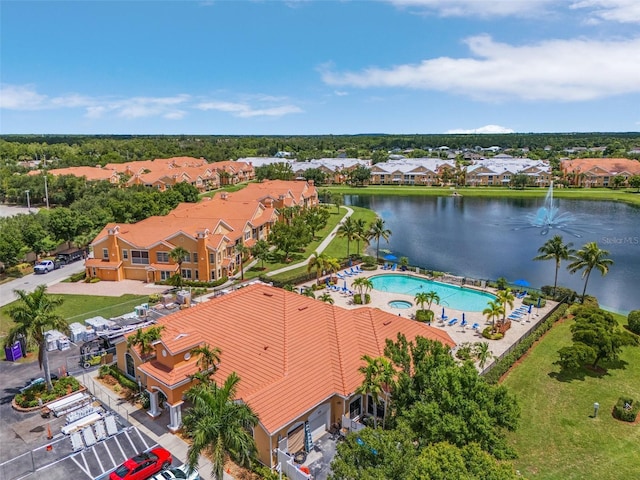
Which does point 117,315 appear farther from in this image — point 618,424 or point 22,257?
point 618,424

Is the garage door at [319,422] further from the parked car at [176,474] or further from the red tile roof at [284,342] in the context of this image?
the parked car at [176,474]

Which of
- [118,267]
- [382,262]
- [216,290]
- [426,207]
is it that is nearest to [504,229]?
[426,207]

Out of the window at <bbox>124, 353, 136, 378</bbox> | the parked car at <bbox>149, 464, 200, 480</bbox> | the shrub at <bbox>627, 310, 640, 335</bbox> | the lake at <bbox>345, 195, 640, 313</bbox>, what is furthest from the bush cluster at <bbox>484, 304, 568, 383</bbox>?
the window at <bbox>124, 353, 136, 378</bbox>

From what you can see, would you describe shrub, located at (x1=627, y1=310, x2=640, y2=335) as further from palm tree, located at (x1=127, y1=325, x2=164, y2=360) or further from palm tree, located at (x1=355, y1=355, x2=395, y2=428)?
palm tree, located at (x1=127, y1=325, x2=164, y2=360)

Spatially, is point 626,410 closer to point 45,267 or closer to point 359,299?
point 359,299

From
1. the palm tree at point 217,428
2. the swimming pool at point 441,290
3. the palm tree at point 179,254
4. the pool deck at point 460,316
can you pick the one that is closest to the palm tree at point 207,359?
the palm tree at point 217,428

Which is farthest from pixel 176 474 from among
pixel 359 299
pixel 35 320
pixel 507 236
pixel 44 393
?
pixel 507 236

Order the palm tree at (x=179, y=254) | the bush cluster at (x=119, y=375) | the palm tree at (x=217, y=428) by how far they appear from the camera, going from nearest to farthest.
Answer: the palm tree at (x=217, y=428), the bush cluster at (x=119, y=375), the palm tree at (x=179, y=254)
